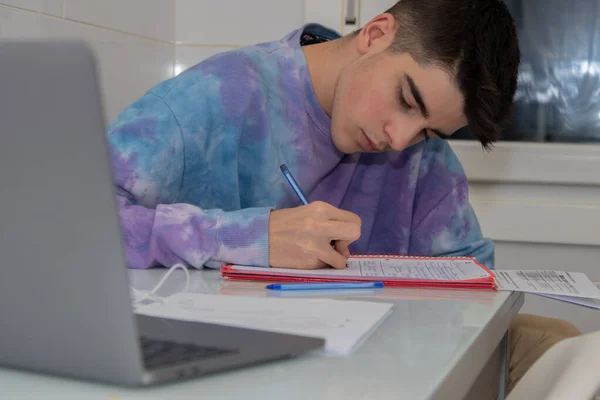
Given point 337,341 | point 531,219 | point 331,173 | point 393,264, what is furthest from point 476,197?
point 337,341

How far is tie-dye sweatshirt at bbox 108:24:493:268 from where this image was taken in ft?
3.24

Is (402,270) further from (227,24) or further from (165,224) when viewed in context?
A: (227,24)

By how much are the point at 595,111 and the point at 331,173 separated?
0.83 metres

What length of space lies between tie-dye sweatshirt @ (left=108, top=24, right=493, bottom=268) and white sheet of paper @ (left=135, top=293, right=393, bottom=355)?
9.9 inches

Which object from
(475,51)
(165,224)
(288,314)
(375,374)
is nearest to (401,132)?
(475,51)

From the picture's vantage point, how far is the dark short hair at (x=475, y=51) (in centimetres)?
118

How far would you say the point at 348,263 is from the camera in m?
1.09

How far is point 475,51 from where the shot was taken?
118 cm

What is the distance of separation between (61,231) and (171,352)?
12 centimetres

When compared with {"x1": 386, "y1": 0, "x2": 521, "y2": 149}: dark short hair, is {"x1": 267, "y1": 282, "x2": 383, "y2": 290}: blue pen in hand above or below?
below

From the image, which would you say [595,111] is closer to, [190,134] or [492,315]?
[190,134]

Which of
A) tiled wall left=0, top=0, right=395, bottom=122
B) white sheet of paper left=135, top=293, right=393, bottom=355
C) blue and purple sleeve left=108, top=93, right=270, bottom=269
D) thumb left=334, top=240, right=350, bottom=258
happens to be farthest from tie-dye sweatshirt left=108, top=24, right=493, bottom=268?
tiled wall left=0, top=0, right=395, bottom=122

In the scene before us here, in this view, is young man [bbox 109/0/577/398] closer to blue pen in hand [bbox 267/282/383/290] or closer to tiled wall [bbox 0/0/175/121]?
blue pen in hand [bbox 267/282/383/290]

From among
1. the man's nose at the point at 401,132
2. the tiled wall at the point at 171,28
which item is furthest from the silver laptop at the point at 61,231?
the tiled wall at the point at 171,28
